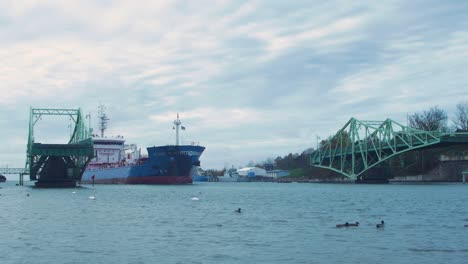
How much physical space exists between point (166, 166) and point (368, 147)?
2395 inches

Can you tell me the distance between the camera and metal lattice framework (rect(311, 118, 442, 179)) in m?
134

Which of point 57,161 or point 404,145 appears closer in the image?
point 57,161

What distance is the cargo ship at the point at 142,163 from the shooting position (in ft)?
391

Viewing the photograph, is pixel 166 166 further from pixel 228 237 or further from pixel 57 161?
pixel 228 237

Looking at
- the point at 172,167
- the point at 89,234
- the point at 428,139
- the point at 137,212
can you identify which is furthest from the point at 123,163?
the point at 89,234

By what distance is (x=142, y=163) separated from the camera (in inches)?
5044

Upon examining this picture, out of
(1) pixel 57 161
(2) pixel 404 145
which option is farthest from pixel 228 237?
(2) pixel 404 145

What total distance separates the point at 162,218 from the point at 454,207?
88.1ft

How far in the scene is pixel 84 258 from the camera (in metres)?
26.3

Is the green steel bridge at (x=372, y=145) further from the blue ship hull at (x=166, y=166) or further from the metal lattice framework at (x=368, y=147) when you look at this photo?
the blue ship hull at (x=166, y=166)

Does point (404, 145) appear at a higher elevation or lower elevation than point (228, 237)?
higher

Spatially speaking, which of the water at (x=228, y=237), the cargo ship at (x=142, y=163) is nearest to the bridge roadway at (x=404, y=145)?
the cargo ship at (x=142, y=163)

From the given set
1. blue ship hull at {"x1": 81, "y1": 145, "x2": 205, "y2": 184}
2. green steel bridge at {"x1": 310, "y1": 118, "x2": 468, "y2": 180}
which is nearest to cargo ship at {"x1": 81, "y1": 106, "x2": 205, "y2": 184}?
blue ship hull at {"x1": 81, "y1": 145, "x2": 205, "y2": 184}

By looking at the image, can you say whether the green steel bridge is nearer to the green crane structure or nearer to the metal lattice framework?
the metal lattice framework
